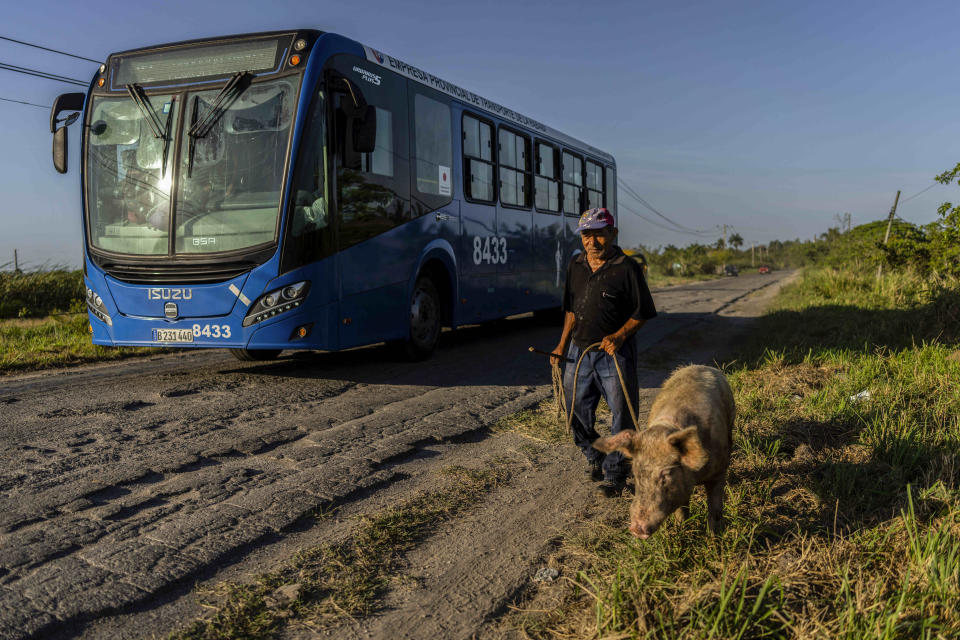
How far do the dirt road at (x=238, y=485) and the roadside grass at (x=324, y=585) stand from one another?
9 centimetres

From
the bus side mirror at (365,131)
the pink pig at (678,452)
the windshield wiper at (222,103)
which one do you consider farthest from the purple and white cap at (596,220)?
the windshield wiper at (222,103)

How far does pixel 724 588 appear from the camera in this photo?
2.73 meters

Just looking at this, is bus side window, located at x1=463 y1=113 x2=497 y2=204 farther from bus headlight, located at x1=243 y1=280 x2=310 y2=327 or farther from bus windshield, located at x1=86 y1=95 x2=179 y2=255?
bus windshield, located at x1=86 y1=95 x2=179 y2=255

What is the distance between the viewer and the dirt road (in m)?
3.03

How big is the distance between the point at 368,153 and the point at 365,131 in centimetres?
65

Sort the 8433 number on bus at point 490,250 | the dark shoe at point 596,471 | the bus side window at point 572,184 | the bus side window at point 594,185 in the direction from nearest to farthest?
the dark shoe at point 596,471 → the 8433 number on bus at point 490,250 → the bus side window at point 572,184 → the bus side window at point 594,185

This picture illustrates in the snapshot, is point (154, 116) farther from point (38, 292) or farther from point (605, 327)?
point (38, 292)

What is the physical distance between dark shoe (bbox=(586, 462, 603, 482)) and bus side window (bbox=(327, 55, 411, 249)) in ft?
12.8

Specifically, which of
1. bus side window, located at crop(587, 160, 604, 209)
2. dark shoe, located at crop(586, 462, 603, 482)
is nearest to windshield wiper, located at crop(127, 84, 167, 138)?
dark shoe, located at crop(586, 462, 603, 482)

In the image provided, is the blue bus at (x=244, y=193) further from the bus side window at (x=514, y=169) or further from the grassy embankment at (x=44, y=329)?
the bus side window at (x=514, y=169)

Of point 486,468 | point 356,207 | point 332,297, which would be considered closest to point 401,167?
point 356,207

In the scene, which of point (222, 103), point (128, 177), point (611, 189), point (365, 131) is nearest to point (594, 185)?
point (611, 189)

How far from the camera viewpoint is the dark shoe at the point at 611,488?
174 inches

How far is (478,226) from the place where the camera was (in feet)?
35.1
